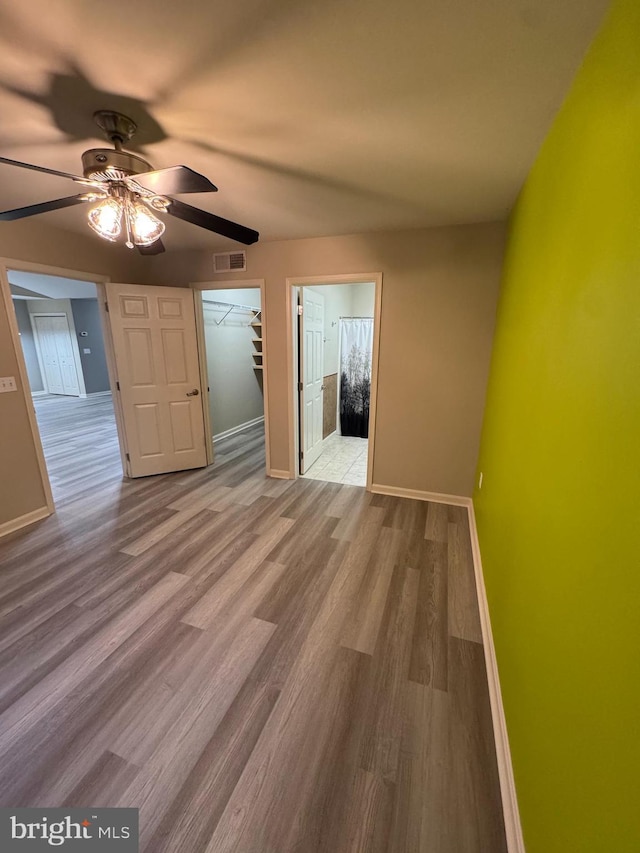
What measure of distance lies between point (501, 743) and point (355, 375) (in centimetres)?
439

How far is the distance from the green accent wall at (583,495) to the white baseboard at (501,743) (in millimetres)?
59

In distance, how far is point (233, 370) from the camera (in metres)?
5.19

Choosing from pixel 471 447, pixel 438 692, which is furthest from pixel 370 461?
pixel 438 692

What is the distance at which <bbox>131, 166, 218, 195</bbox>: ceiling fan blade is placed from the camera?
4.22 ft

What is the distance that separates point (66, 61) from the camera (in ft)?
3.75

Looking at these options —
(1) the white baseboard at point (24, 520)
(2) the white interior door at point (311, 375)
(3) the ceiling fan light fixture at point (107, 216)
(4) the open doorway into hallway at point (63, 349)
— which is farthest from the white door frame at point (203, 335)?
(4) the open doorway into hallway at point (63, 349)

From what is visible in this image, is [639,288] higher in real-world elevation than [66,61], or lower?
lower

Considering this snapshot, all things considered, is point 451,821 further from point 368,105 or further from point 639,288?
point 368,105

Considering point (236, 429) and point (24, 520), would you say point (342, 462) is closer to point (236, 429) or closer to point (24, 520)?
point (236, 429)

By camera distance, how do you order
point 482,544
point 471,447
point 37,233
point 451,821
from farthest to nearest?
point 471,447 < point 37,233 < point 482,544 < point 451,821

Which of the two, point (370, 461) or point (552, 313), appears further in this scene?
point (370, 461)

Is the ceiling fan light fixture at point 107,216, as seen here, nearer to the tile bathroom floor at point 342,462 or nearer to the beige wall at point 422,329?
the beige wall at point 422,329

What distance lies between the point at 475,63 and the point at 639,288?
1033 millimetres

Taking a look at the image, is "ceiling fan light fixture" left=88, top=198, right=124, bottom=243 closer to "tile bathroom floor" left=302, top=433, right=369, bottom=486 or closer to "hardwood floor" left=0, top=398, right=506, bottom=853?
"hardwood floor" left=0, top=398, right=506, bottom=853
